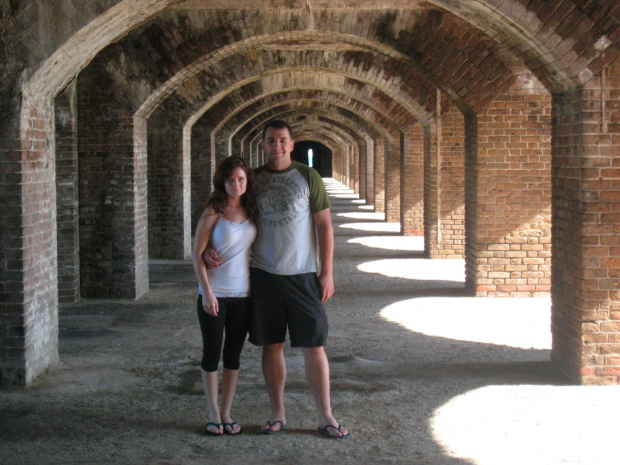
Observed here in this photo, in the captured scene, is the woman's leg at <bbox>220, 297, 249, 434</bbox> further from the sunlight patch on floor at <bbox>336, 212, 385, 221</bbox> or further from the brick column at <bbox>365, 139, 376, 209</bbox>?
the brick column at <bbox>365, 139, 376, 209</bbox>

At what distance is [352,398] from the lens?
18.3ft

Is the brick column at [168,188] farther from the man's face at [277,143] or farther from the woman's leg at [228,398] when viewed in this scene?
the woman's leg at [228,398]

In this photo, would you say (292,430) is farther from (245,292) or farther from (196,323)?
(196,323)

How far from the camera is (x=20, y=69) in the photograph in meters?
5.86

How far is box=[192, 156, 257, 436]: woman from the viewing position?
464cm

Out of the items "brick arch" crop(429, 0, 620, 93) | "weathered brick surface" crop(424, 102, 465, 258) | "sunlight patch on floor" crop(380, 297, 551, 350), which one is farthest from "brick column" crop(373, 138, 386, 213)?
"brick arch" crop(429, 0, 620, 93)

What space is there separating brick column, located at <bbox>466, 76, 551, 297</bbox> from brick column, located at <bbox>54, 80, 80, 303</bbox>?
15.0 ft

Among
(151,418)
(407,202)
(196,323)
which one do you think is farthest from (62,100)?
(407,202)

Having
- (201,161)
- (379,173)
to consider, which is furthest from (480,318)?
(379,173)

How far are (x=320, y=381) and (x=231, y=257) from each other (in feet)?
2.79

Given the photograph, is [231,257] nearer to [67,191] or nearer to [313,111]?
[67,191]

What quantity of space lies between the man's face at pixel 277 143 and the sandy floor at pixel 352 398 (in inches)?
62.0

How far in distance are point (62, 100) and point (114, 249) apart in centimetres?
183

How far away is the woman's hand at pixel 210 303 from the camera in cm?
460
